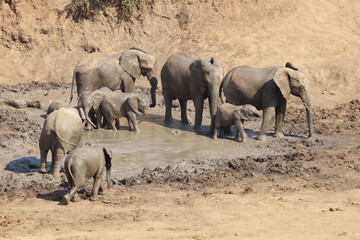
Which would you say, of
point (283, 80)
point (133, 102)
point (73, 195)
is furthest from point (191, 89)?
point (73, 195)

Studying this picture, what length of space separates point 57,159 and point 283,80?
5805mm

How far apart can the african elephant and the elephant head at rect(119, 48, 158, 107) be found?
584 mm

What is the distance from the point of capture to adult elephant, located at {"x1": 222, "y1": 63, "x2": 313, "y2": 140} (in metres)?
13.2

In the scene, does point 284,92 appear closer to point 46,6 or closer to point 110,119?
point 110,119

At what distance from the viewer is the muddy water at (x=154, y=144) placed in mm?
11188

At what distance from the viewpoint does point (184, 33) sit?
76.4 feet

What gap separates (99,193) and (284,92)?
5750mm

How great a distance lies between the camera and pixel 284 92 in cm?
1309

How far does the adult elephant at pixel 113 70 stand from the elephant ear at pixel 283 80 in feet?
12.4

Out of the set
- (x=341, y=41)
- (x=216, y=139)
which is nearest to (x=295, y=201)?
(x=216, y=139)

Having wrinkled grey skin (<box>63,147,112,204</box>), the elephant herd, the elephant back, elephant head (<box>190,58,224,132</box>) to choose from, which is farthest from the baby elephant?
wrinkled grey skin (<box>63,147,112,204</box>)

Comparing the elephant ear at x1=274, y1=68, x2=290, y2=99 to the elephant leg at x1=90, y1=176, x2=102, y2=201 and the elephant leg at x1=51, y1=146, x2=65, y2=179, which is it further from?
the elephant leg at x1=90, y1=176, x2=102, y2=201

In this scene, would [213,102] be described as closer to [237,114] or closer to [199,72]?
[199,72]

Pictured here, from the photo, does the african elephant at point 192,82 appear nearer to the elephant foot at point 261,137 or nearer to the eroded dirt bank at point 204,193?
the eroded dirt bank at point 204,193
